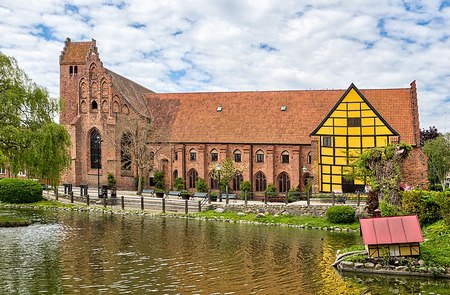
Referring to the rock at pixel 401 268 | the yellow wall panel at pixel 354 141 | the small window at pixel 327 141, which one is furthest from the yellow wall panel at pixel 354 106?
the rock at pixel 401 268

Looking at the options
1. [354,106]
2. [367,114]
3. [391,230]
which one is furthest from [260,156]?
[391,230]

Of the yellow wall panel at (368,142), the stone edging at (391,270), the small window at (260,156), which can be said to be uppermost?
the yellow wall panel at (368,142)

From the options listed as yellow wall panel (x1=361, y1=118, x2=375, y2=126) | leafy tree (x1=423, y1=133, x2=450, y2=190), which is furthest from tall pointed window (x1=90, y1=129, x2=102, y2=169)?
leafy tree (x1=423, y1=133, x2=450, y2=190)

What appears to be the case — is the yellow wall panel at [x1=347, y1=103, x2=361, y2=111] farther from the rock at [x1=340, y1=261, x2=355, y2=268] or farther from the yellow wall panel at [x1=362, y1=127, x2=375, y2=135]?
the rock at [x1=340, y1=261, x2=355, y2=268]

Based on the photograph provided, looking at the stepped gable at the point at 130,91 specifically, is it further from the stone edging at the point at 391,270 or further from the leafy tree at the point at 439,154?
the leafy tree at the point at 439,154

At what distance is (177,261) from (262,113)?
101 ft

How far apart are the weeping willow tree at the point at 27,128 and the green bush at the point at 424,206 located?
2327 centimetres

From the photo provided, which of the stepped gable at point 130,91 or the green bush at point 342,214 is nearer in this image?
the green bush at point 342,214

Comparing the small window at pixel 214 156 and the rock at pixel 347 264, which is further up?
the small window at pixel 214 156

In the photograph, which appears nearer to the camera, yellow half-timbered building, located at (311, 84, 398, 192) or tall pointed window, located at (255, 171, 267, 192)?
yellow half-timbered building, located at (311, 84, 398, 192)

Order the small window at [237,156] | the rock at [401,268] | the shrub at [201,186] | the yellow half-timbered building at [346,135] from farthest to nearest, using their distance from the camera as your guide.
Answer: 1. the small window at [237,156]
2. the shrub at [201,186]
3. the yellow half-timbered building at [346,135]
4. the rock at [401,268]

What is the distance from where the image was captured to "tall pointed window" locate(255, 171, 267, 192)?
46.5 meters

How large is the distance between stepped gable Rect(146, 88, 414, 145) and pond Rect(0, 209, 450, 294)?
58.4 feet

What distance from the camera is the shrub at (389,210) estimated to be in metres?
26.0
